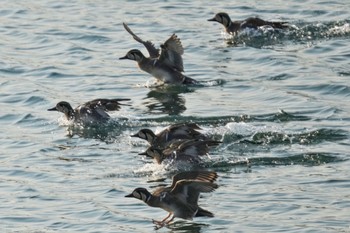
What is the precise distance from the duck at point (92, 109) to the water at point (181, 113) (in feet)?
0.58

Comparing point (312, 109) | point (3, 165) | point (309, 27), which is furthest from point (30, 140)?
point (309, 27)

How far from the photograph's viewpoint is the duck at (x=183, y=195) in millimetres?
14281

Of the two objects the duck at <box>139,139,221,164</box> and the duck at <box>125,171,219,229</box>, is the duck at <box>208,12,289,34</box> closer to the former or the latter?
the duck at <box>139,139,221,164</box>

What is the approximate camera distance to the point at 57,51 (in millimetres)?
24750

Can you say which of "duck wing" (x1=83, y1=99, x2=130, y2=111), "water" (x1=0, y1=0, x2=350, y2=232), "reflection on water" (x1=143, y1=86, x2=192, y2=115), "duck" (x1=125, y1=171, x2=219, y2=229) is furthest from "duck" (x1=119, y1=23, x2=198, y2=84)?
"duck" (x1=125, y1=171, x2=219, y2=229)

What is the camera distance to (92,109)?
19.3 m

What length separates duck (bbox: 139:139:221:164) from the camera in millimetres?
16530

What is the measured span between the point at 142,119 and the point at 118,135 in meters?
0.89

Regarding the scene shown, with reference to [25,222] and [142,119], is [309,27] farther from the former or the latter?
[25,222]

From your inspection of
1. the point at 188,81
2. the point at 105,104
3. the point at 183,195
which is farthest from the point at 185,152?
the point at 188,81

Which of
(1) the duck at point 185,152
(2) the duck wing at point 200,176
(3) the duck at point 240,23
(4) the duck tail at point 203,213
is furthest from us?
(3) the duck at point 240,23

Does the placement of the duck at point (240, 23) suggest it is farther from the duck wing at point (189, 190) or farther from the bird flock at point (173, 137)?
the duck wing at point (189, 190)

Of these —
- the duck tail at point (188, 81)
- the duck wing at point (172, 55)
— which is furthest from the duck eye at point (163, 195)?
the duck wing at point (172, 55)

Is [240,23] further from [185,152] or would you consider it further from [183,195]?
[183,195]
